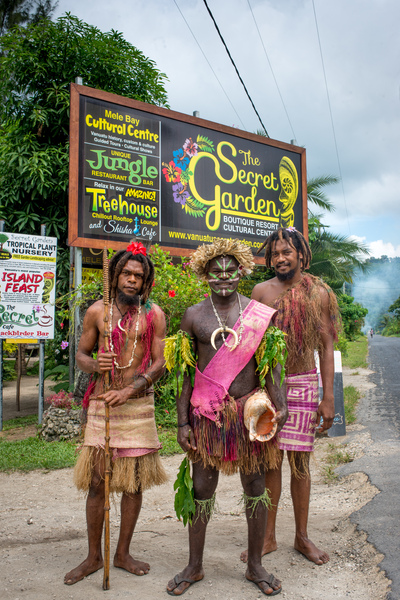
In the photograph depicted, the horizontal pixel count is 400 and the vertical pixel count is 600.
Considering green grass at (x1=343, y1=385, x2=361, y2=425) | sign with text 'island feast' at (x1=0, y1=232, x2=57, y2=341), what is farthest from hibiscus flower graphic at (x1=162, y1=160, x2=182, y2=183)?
green grass at (x1=343, y1=385, x2=361, y2=425)

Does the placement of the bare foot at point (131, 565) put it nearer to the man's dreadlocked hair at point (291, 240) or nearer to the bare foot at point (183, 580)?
the bare foot at point (183, 580)

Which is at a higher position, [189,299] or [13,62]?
[13,62]

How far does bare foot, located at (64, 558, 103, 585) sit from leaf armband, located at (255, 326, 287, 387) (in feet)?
4.89

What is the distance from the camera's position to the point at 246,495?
9.41ft

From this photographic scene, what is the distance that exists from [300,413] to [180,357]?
982mm

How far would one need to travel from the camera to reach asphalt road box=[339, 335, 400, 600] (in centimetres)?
308

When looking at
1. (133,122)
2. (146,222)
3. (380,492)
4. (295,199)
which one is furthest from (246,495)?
(295,199)

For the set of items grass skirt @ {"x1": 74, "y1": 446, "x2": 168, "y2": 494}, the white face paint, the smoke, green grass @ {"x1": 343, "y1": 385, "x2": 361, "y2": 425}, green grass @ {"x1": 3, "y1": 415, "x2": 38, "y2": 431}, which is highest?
the smoke

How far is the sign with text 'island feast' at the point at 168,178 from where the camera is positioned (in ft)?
24.3

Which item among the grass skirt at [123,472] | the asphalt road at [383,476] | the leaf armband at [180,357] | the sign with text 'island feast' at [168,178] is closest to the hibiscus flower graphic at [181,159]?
the sign with text 'island feast' at [168,178]

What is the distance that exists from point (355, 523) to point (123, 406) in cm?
192

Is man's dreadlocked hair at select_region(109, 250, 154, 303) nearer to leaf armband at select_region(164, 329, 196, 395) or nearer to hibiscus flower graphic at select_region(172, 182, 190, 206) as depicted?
leaf armband at select_region(164, 329, 196, 395)

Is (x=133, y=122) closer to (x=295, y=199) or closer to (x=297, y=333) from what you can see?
(x=295, y=199)

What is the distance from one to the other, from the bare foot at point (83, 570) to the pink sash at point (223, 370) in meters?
1.12
